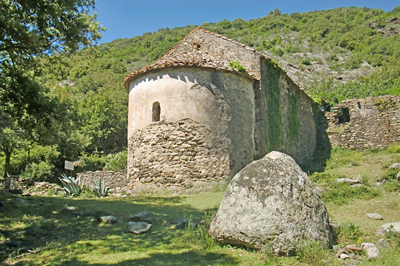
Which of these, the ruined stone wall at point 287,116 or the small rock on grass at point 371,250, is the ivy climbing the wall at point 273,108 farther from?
the small rock on grass at point 371,250

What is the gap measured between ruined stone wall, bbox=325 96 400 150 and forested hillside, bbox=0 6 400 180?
2.06 metres

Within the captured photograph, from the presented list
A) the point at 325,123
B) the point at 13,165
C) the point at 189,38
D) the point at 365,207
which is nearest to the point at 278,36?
the point at 325,123

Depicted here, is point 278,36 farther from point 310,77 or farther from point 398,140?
point 398,140

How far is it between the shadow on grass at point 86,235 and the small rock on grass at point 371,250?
2465mm

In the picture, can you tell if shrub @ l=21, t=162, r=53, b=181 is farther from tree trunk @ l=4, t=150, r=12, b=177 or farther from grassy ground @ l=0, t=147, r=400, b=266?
grassy ground @ l=0, t=147, r=400, b=266

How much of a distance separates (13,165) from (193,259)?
63.7ft

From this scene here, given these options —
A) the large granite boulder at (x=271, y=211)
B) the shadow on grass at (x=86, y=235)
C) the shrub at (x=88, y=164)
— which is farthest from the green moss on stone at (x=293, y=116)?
the large granite boulder at (x=271, y=211)

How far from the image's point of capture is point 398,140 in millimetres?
20766

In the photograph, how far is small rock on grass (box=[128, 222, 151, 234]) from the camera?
6818 millimetres

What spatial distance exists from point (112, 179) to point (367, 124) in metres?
17.0

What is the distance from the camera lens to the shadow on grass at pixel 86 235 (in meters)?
5.52

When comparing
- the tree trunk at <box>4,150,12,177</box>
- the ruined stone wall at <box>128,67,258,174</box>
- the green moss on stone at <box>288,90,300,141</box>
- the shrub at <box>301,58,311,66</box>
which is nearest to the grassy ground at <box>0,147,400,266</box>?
the ruined stone wall at <box>128,67,258,174</box>

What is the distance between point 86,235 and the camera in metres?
6.59

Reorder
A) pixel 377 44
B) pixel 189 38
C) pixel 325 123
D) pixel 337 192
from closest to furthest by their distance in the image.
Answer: pixel 337 192, pixel 189 38, pixel 325 123, pixel 377 44
